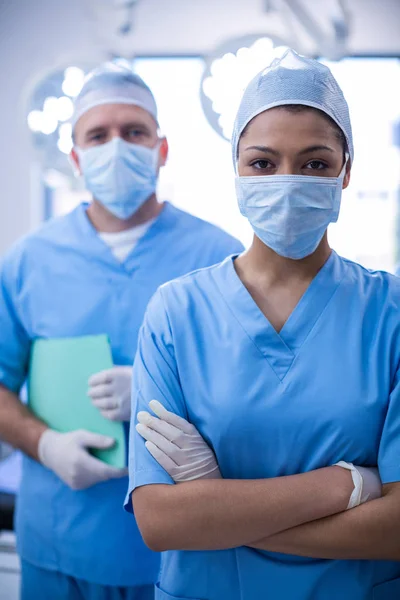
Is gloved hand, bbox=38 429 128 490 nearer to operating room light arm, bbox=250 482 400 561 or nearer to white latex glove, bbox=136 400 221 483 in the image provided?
white latex glove, bbox=136 400 221 483

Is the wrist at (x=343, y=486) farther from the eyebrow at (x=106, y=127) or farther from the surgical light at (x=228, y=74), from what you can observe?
the surgical light at (x=228, y=74)

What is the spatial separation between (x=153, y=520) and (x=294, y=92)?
710 millimetres

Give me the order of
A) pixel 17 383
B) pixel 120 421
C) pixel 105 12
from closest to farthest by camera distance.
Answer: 1. pixel 120 421
2. pixel 17 383
3. pixel 105 12

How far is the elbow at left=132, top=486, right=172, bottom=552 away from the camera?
899 millimetres

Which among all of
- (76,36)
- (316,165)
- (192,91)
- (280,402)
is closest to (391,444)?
(280,402)

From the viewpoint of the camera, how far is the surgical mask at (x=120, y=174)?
142 cm

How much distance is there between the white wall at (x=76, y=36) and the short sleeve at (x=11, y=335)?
1592mm

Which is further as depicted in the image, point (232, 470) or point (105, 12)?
point (105, 12)

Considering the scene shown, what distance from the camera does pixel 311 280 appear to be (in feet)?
3.51

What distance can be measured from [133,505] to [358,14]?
271 centimetres

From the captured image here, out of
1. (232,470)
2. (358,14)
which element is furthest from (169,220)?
(358,14)

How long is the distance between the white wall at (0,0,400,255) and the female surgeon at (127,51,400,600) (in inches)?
83.6

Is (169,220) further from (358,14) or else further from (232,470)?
(358,14)

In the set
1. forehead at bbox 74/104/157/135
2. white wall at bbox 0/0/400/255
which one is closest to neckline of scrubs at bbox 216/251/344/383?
forehead at bbox 74/104/157/135
